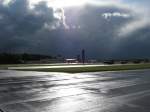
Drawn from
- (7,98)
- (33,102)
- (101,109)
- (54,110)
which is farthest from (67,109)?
(7,98)

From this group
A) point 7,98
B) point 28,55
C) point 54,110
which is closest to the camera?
point 54,110

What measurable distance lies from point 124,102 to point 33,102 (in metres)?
3.69

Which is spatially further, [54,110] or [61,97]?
[61,97]

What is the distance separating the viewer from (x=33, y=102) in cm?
1204

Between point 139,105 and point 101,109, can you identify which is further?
point 139,105

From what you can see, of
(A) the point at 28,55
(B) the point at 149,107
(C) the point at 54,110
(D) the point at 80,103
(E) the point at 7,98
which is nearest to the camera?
(C) the point at 54,110

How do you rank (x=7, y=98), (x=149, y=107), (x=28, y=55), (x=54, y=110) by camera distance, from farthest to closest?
(x=28, y=55)
(x=7, y=98)
(x=149, y=107)
(x=54, y=110)

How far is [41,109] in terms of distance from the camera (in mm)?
10469

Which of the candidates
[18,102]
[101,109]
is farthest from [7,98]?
[101,109]

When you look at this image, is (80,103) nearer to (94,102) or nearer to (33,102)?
(94,102)

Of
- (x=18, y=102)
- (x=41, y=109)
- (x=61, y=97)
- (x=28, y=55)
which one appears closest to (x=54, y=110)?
(x=41, y=109)

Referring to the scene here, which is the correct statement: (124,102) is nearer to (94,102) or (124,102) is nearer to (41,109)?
(94,102)

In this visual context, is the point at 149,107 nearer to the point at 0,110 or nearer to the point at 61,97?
the point at 61,97

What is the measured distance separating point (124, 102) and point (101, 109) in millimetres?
1986
